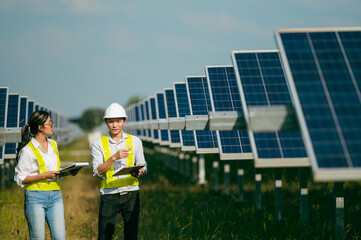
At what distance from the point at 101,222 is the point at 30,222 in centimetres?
103

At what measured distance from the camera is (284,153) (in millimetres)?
8516

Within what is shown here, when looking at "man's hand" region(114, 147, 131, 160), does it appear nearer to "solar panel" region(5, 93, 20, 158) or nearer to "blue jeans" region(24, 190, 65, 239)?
"blue jeans" region(24, 190, 65, 239)

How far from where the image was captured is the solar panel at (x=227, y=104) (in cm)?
1162

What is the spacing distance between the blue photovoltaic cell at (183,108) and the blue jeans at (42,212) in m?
9.85

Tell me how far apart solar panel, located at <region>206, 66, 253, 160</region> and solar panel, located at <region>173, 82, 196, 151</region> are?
3.04 m

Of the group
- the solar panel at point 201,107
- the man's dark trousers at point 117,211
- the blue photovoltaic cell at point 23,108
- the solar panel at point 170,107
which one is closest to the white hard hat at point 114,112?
the man's dark trousers at point 117,211

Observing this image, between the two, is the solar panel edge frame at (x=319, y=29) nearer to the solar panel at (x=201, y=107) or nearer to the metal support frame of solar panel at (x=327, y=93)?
the metal support frame of solar panel at (x=327, y=93)

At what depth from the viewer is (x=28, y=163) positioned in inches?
266

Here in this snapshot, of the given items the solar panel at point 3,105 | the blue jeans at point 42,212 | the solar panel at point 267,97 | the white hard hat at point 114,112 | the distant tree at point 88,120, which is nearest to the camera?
the blue jeans at point 42,212

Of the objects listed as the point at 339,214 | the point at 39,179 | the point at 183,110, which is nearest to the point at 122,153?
the point at 39,179

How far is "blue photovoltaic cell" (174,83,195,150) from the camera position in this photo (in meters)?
16.9

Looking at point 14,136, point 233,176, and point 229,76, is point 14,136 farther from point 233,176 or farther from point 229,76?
point 233,176

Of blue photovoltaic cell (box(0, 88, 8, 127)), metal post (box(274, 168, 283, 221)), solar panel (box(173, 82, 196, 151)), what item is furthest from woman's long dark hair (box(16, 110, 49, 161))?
solar panel (box(173, 82, 196, 151))

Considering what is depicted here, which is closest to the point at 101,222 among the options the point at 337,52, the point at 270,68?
the point at 337,52
